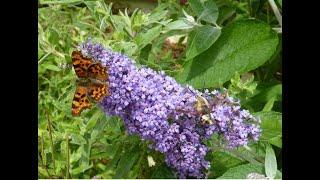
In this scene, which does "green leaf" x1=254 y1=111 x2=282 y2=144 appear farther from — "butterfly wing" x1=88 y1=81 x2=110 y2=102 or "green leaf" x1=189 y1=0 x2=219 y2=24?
"butterfly wing" x1=88 y1=81 x2=110 y2=102

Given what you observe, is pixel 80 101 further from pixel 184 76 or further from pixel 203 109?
pixel 184 76

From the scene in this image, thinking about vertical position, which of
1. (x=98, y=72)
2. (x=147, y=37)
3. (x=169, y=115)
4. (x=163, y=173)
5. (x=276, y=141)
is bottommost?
(x=163, y=173)

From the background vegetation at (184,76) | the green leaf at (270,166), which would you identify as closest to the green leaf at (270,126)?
the background vegetation at (184,76)

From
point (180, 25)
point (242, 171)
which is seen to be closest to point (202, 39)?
point (180, 25)

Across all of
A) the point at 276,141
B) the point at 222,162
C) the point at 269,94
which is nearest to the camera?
the point at 276,141

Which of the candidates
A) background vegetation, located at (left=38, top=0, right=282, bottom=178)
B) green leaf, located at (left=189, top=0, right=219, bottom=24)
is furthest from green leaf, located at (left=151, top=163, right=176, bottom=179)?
green leaf, located at (left=189, top=0, right=219, bottom=24)
